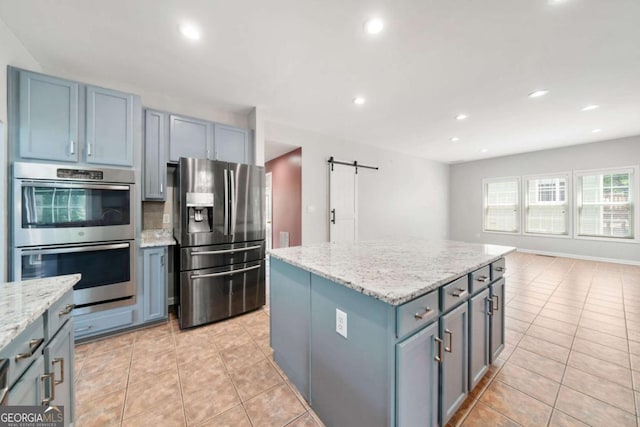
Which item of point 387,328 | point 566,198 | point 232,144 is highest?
point 232,144

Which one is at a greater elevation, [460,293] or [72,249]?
[72,249]

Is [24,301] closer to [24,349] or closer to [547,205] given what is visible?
[24,349]

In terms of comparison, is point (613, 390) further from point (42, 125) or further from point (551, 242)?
point (551, 242)

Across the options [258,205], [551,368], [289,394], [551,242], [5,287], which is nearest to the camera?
[5,287]

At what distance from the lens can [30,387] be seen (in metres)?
0.82

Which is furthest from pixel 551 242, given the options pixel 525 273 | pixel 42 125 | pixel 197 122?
pixel 42 125

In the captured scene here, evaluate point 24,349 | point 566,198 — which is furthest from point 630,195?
point 24,349

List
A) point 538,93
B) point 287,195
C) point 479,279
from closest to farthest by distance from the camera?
1. point 479,279
2. point 538,93
3. point 287,195

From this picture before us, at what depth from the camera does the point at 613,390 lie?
1590mm

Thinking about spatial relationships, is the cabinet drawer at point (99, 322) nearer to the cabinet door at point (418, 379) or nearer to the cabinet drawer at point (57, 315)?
the cabinet drawer at point (57, 315)

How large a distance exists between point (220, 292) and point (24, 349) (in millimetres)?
1827

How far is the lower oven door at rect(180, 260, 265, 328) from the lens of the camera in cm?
240

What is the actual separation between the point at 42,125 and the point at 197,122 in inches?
50.0

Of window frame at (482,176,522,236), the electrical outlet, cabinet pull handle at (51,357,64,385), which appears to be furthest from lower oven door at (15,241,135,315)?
window frame at (482,176,522,236)
